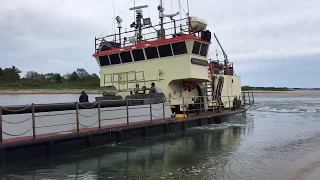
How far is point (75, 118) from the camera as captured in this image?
1128 cm

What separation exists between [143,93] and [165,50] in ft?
7.50

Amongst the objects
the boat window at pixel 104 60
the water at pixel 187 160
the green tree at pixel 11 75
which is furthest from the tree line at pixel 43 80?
the water at pixel 187 160

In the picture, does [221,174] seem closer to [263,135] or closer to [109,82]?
[263,135]

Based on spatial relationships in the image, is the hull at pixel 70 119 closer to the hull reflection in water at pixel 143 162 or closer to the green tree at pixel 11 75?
the hull reflection in water at pixel 143 162

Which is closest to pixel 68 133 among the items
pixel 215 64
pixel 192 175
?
pixel 192 175

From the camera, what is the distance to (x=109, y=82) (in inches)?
717

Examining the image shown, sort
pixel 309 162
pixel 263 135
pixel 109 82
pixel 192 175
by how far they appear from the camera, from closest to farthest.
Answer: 1. pixel 192 175
2. pixel 309 162
3. pixel 263 135
4. pixel 109 82

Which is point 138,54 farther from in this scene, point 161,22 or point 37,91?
point 37,91

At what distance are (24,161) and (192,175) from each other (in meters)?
4.52

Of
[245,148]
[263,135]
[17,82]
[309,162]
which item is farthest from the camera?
[17,82]

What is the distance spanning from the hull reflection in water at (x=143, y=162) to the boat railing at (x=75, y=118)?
88 centimetres

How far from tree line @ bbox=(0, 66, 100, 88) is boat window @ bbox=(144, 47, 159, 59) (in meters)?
58.2

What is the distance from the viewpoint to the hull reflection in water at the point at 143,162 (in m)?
8.51

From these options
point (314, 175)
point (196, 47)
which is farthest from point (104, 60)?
point (314, 175)
